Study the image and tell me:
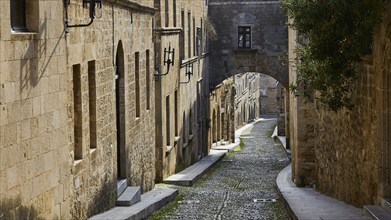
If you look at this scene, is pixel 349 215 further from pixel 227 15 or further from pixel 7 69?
pixel 227 15

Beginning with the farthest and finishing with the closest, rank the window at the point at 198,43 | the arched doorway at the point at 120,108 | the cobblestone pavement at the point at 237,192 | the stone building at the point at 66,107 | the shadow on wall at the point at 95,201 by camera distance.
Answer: the window at the point at 198,43 → the cobblestone pavement at the point at 237,192 → the arched doorway at the point at 120,108 → the shadow on wall at the point at 95,201 → the stone building at the point at 66,107

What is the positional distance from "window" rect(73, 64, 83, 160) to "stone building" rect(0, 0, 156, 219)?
0.02 m

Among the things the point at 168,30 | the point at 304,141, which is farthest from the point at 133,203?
the point at 168,30

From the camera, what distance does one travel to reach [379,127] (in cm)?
1263

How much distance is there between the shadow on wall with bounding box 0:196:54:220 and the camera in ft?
28.3

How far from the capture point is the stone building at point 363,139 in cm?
1248

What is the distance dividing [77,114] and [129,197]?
3718mm

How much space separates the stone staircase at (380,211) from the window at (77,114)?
179 inches

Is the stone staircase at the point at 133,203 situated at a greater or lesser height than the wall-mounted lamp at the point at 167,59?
lesser

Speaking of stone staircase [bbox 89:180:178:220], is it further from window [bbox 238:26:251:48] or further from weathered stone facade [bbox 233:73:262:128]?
weathered stone facade [bbox 233:73:262:128]

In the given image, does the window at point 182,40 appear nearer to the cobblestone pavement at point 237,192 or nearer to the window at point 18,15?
the cobblestone pavement at point 237,192

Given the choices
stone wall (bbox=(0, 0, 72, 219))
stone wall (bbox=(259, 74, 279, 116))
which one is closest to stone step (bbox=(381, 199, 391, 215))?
stone wall (bbox=(0, 0, 72, 219))

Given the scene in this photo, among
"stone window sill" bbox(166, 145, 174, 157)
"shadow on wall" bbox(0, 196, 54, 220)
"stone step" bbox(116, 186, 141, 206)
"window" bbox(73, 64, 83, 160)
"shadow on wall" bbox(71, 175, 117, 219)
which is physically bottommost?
"stone window sill" bbox(166, 145, 174, 157)

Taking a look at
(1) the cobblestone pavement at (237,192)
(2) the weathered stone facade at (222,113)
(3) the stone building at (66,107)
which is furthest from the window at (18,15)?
(2) the weathered stone facade at (222,113)
